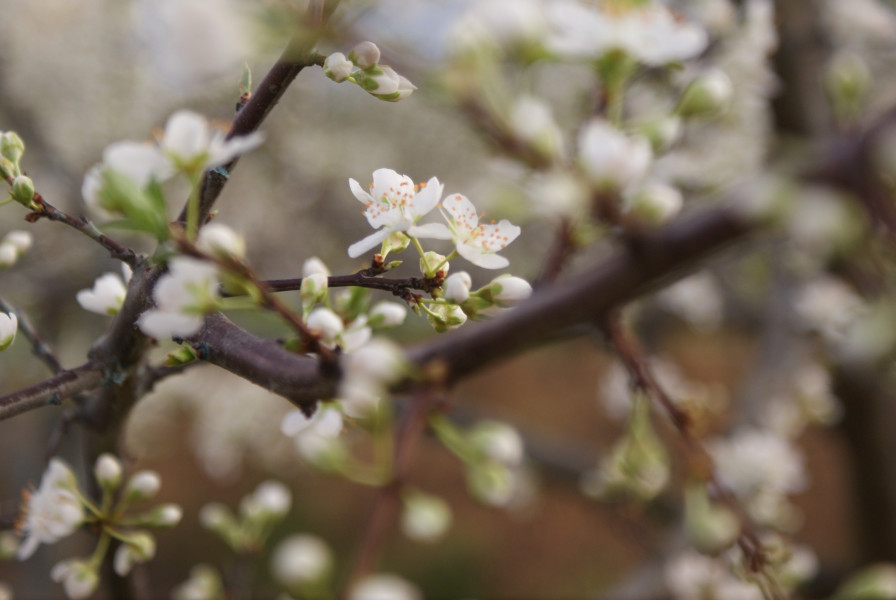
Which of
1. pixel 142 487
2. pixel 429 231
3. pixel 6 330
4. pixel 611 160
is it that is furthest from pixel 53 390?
pixel 611 160

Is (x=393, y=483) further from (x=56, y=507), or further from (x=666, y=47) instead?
(x=56, y=507)

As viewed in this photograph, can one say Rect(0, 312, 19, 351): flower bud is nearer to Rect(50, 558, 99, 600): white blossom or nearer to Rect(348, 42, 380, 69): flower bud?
Rect(50, 558, 99, 600): white blossom

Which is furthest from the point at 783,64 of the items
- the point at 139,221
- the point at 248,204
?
the point at 248,204

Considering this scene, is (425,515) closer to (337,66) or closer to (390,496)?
(390,496)

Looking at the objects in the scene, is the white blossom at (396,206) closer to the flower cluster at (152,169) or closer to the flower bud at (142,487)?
the flower cluster at (152,169)

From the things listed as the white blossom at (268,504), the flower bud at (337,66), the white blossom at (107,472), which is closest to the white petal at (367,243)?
the flower bud at (337,66)
